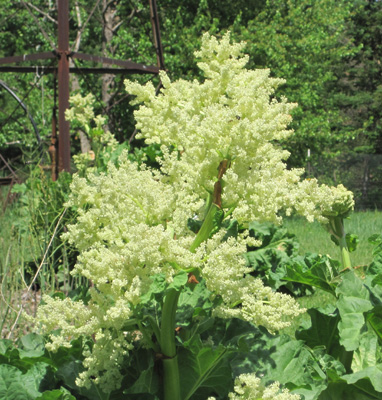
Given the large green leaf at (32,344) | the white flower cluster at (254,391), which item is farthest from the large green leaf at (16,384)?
the white flower cluster at (254,391)

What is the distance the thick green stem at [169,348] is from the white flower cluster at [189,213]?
111mm

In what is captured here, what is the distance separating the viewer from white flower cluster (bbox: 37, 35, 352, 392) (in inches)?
52.7

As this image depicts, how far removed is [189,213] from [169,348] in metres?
0.40

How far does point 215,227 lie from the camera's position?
4.93 feet

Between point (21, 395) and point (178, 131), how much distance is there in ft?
3.00

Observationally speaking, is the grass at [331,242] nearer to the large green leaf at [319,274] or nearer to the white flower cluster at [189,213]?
the large green leaf at [319,274]

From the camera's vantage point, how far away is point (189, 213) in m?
1.53

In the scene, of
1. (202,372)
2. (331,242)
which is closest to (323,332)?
(202,372)

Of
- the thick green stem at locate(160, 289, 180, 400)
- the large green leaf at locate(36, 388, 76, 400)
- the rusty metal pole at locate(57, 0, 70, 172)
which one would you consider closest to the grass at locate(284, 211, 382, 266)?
the rusty metal pole at locate(57, 0, 70, 172)

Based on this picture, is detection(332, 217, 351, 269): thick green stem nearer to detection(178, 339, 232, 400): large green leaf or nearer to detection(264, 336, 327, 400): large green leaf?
detection(264, 336, 327, 400): large green leaf

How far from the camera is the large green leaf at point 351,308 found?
1837 millimetres

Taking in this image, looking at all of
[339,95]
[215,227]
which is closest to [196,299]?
[215,227]

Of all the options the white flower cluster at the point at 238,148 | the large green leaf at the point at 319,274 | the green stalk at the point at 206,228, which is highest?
the white flower cluster at the point at 238,148

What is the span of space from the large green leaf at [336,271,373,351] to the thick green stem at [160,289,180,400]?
1.89 ft
